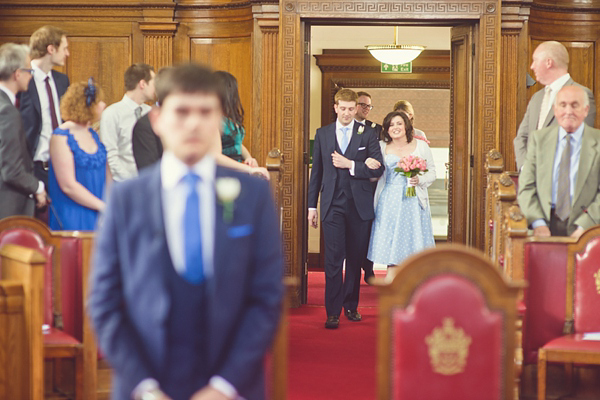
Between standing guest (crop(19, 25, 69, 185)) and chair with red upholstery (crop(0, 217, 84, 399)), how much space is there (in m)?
1.04

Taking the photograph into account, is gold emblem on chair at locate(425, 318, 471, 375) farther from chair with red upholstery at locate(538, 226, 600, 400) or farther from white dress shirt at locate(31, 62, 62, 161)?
white dress shirt at locate(31, 62, 62, 161)

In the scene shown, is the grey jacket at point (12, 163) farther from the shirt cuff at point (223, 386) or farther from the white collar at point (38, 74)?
the shirt cuff at point (223, 386)

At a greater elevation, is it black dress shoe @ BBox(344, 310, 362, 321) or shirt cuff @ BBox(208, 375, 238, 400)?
shirt cuff @ BBox(208, 375, 238, 400)

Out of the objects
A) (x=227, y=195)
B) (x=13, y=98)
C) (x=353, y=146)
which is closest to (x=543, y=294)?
(x=227, y=195)

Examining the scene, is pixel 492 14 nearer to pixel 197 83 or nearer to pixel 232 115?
pixel 232 115

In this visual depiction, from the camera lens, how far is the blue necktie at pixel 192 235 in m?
1.91

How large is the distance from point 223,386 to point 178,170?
0.52 meters

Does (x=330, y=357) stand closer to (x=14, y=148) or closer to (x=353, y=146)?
(x=353, y=146)

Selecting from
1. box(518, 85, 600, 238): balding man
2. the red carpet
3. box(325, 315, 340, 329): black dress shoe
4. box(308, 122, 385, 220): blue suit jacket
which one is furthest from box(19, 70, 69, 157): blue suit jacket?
box(518, 85, 600, 238): balding man

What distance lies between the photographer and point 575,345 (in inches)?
143

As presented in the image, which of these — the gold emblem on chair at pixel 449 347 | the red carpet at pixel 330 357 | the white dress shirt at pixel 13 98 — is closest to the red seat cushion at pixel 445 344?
the gold emblem on chair at pixel 449 347

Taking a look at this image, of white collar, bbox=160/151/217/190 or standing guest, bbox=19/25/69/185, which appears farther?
standing guest, bbox=19/25/69/185

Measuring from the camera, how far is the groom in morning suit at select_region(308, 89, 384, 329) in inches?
243

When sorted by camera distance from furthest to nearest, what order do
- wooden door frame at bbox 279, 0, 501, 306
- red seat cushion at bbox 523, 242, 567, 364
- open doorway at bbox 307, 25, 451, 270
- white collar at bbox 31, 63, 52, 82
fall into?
open doorway at bbox 307, 25, 451, 270, wooden door frame at bbox 279, 0, 501, 306, white collar at bbox 31, 63, 52, 82, red seat cushion at bbox 523, 242, 567, 364
